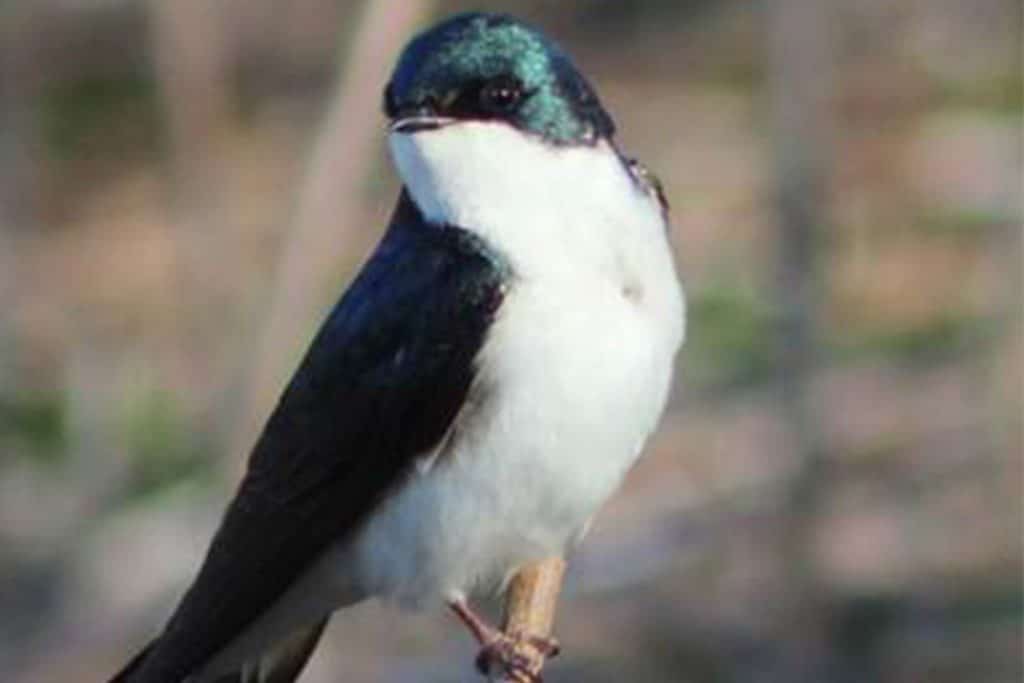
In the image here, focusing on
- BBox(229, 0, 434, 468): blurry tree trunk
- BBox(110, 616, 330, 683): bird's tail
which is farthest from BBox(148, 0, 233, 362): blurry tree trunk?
BBox(110, 616, 330, 683): bird's tail

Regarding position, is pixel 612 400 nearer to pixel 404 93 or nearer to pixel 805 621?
pixel 404 93

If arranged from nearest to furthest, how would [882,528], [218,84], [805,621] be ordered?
[805,621] → [882,528] → [218,84]

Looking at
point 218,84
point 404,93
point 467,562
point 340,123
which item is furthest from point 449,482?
point 218,84

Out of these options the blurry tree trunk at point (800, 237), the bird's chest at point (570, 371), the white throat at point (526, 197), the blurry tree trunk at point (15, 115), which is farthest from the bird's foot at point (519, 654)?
the blurry tree trunk at point (15, 115)

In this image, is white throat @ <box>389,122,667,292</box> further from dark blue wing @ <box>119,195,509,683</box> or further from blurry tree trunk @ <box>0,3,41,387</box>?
blurry tree trunk @ <box>0,3,41,387</box>

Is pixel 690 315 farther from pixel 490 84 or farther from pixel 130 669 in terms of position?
pixel 490 84

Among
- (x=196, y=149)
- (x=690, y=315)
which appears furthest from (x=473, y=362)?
(x=690, y=315)
